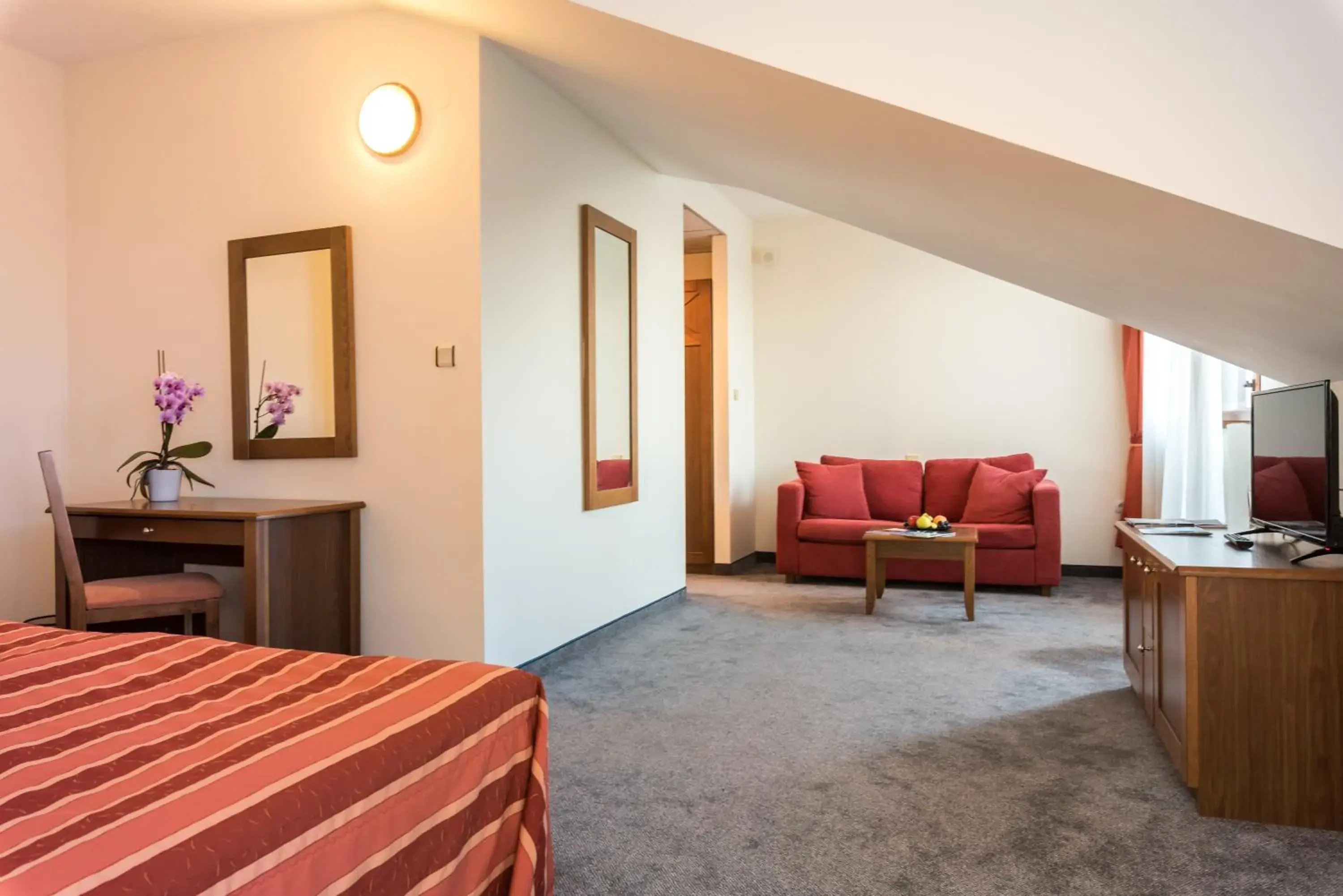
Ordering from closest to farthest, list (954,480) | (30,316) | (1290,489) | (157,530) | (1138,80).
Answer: (1138,80) → (1290,489) → (157,530) → (30,316) → (954,480)

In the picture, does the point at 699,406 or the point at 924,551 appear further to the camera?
the point at 699,406

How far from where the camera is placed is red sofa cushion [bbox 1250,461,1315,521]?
2.57 metres

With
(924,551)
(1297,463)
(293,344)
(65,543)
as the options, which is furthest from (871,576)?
(65,543)

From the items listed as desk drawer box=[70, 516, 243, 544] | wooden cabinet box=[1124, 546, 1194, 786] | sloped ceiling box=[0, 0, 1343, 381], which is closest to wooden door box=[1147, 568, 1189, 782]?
wooden cabinet box=[1124, 546, 1194, 786]

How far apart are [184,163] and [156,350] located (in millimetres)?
823

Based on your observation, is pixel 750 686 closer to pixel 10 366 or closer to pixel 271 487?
pixel 271 487

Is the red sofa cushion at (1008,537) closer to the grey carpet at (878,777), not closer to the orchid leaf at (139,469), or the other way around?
the grey carpet at (878,777)

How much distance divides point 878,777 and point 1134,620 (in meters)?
1.32

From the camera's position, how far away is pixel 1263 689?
2.25 m

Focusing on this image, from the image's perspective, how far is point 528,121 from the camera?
367 cm

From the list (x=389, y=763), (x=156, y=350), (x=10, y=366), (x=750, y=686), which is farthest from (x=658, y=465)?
(x=389, y=763)

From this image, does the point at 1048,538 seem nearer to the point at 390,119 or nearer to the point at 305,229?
the point at 390,119

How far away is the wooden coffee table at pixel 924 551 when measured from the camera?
15.9ft

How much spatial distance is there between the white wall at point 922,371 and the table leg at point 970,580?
1955mm
